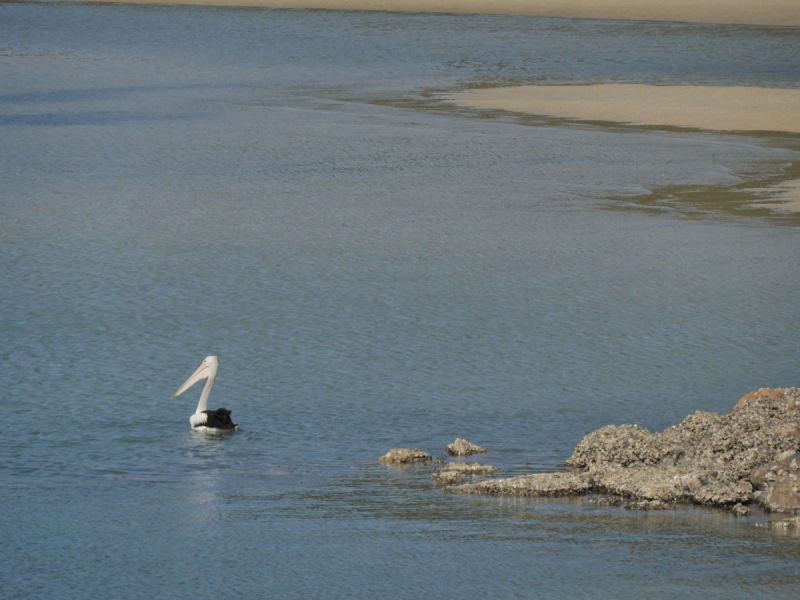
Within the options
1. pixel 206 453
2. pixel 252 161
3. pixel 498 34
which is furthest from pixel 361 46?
pixel 206 453

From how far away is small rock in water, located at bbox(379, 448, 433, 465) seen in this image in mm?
6500

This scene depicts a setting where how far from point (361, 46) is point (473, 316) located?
28.9 metres

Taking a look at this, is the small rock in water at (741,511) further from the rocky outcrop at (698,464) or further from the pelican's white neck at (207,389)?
the pelican's white neck at (207,389)

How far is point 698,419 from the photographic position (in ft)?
21.0

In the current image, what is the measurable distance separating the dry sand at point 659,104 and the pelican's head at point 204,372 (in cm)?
1556

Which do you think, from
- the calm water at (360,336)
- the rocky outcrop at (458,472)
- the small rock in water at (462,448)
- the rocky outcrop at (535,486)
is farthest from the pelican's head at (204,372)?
the rocky outcrop at (535,486)

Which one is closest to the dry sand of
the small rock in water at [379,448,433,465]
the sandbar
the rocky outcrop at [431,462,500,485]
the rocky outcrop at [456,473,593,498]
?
the sandbar

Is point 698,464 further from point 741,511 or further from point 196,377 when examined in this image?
point 196,377

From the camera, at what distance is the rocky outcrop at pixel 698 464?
18.5ft

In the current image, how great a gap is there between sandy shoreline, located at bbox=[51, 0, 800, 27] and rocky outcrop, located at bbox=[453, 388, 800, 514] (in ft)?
151

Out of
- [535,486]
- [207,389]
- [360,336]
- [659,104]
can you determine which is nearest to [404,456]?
[535,486]

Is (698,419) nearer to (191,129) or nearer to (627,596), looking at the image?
(627,596)

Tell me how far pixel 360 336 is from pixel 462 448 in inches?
107

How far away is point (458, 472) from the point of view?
618cm
